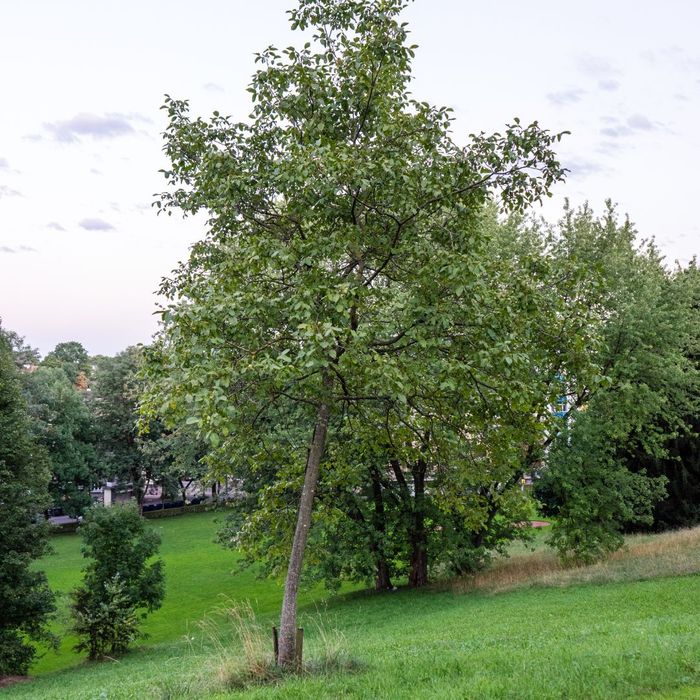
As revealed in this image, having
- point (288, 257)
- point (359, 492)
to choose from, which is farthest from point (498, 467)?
point (359, 492)

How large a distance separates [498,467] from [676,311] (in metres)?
17.2

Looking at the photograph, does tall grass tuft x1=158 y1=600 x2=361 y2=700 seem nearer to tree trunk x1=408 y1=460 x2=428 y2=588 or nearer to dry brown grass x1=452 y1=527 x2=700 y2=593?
tree trunk x1=408 y1=460 x2=428 y2=588

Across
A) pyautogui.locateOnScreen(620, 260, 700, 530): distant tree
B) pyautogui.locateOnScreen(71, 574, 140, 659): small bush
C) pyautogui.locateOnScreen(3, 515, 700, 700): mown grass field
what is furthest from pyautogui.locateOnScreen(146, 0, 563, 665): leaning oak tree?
pyautogui.locateOnScreen(620, 260, 700, 530): distant tree

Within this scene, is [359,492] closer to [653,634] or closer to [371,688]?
[653,634]

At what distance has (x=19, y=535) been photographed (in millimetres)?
21859

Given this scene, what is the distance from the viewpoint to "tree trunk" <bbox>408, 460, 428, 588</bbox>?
22.4 m

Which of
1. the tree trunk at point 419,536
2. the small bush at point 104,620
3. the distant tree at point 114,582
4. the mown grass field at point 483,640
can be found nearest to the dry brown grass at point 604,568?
the mown grass field at point 483,640

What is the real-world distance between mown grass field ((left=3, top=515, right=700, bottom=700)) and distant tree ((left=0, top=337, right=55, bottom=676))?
152 cm

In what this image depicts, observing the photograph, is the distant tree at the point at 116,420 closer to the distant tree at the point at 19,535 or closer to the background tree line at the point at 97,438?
the background tree line at the point at 97,438

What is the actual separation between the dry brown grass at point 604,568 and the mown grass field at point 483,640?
6 cm

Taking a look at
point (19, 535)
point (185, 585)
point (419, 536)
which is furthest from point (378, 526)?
point (185, 585)

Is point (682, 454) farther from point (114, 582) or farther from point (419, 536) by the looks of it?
point (114, 582)

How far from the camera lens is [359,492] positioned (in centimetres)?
2327

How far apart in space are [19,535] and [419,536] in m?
12.6
